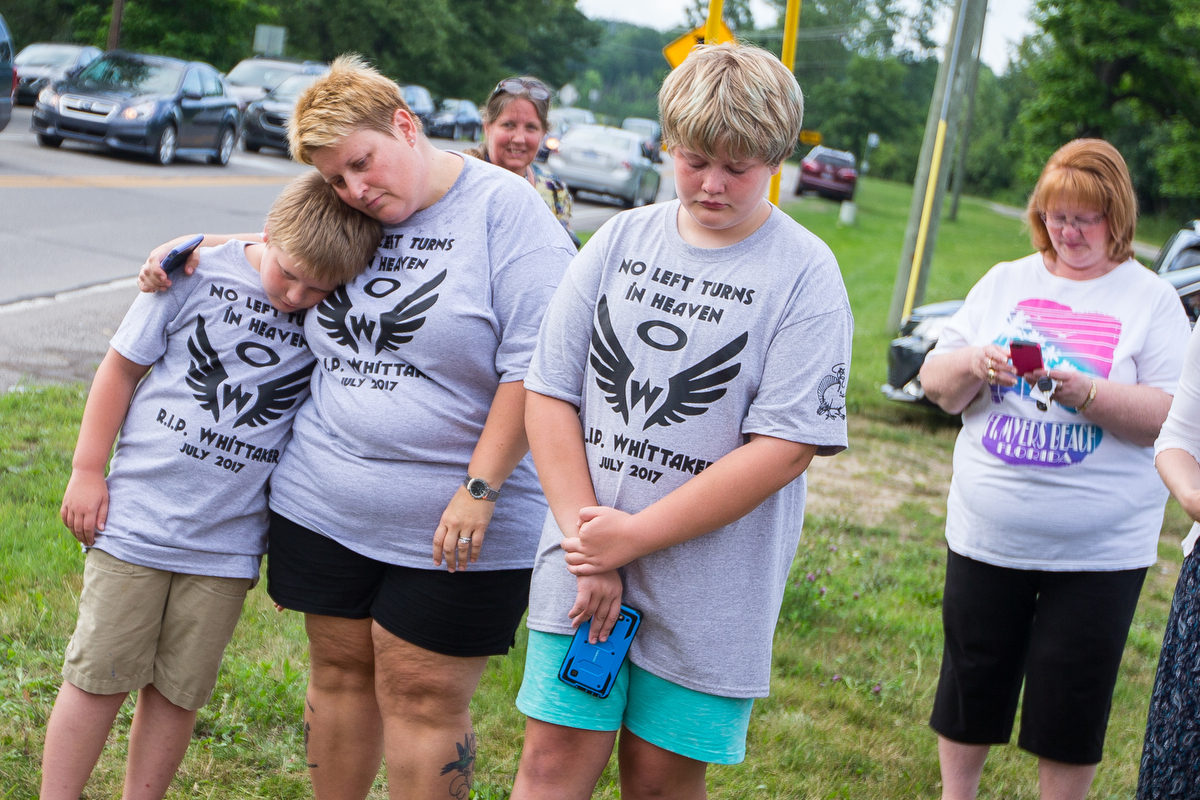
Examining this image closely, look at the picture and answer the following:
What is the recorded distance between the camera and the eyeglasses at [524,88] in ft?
16.1

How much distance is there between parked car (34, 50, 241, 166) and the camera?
16016 millimetres

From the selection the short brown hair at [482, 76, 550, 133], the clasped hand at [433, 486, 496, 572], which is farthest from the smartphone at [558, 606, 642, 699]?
the short brown hair at [482, 76, 550, 133]

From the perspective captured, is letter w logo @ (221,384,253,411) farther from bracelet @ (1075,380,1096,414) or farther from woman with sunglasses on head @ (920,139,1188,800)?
bracelet @ (1075,380,1096,414)

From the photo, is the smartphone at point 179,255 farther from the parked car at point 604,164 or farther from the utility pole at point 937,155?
the parked car at point 604,164

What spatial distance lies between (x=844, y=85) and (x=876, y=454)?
6670 centimetres

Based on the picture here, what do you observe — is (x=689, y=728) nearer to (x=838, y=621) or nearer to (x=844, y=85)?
(x=838, y=621)

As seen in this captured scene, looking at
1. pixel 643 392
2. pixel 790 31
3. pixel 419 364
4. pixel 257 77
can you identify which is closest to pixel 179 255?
pixel 419 364

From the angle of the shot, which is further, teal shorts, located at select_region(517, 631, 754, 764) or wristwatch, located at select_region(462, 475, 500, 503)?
wristwatch, located at select_region(462, 475, 500, 503)

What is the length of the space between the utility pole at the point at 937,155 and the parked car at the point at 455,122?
24705mm

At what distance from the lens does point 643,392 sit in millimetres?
2176

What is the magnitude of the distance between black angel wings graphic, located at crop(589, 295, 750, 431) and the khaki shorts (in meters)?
1.03

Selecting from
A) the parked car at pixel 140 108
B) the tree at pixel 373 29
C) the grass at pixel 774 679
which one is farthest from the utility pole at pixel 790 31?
the tree at pixel 373 29

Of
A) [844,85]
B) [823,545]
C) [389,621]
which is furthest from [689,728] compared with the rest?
[844,85]

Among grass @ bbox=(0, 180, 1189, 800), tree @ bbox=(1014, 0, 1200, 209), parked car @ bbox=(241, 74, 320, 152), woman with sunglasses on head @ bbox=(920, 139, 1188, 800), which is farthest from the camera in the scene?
tree @ bbox=(1014, 0, 1200, 209)
